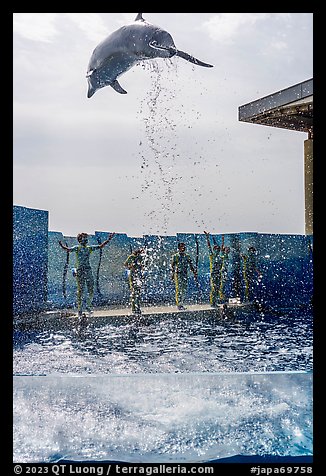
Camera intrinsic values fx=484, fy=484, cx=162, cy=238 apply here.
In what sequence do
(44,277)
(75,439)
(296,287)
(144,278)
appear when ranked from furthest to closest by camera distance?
(296,287)
(144,278)
(44,277)
(75,439)

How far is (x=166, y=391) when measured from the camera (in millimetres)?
4117

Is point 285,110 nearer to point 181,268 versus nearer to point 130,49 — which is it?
point 181,268

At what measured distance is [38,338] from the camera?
5121 mm

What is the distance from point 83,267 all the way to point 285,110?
8.28ft

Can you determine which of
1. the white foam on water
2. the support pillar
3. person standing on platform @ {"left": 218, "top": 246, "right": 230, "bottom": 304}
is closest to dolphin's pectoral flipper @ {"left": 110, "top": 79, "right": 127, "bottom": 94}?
the support pillar

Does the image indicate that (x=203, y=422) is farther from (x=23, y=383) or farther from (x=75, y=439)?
(x=23, y=383)

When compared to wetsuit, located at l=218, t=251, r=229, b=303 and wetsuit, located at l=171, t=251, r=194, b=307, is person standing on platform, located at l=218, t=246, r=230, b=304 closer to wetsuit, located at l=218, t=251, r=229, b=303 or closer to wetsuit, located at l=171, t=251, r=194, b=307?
wetsuit, located at l=218, t=251, r=229, b=303

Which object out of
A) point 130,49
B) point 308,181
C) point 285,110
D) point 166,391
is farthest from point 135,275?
point 130,49

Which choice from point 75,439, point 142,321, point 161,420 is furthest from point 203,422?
point 142,321

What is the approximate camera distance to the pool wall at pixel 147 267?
4773mm

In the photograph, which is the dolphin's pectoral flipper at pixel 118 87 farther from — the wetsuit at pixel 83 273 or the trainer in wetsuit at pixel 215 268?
the trainer in wetsuit at pixel 215 268

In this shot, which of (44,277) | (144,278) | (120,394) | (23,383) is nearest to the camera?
(120,394)
